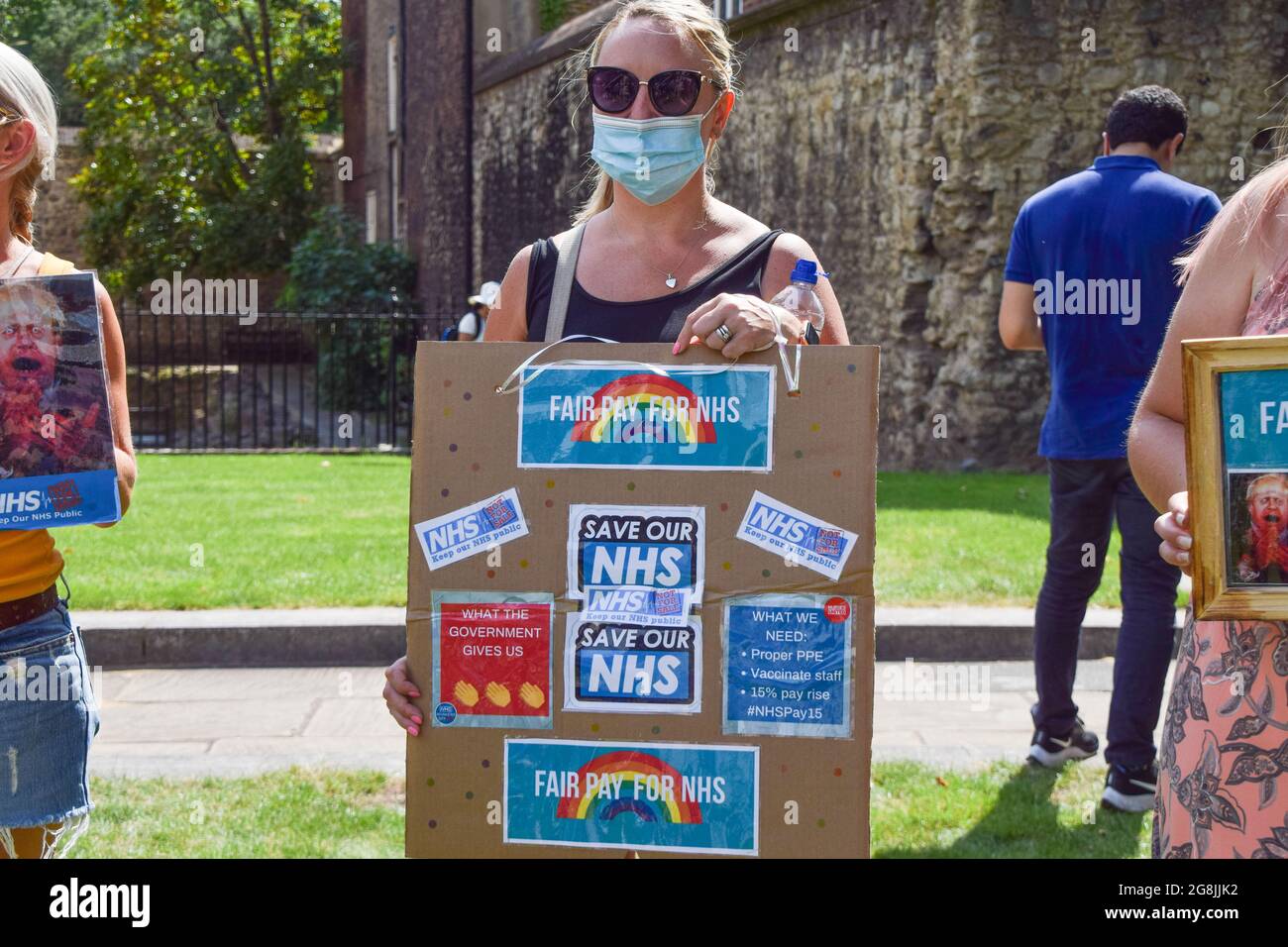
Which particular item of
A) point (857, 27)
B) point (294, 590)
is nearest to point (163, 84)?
point (857, 27)

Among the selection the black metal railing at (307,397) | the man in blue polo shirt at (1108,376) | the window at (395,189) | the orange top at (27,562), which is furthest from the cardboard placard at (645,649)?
the window at (395,189)

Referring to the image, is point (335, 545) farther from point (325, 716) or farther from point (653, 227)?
point (653, 227)

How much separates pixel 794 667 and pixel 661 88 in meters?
1.12

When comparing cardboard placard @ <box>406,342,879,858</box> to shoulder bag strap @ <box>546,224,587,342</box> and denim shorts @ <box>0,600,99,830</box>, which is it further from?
denim shorts @ <box>0,600,99,830</box>

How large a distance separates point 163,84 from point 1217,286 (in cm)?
2864

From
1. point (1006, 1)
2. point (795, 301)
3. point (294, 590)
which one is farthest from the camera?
point (1006, 1)

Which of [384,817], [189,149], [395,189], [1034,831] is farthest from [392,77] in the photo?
[1034,831]

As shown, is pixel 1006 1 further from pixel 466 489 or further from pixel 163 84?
pixel 163 84

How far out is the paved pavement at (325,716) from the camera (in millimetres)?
4910

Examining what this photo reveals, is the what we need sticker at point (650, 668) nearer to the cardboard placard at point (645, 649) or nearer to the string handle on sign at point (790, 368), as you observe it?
the cardboard placard at point (645, 649)

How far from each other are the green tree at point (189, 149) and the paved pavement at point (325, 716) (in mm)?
22317

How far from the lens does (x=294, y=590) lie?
7.04m

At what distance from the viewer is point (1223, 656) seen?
6.11 feet

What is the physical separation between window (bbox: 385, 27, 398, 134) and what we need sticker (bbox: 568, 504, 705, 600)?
26964 mm
